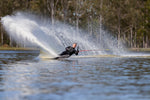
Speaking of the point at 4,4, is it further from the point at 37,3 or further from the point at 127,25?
the point at 127,25

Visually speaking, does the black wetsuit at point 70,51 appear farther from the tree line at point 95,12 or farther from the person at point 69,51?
the tree line at point 95,12

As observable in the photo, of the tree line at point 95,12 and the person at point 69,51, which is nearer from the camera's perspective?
the person at point 69,51

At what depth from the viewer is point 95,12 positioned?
132500mm

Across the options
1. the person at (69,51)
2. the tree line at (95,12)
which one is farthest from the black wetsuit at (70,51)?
the tree line at (95,12)

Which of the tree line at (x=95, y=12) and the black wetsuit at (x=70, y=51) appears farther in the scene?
the tree line at (x=95, y=12)

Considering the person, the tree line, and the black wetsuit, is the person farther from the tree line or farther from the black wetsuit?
the tree line

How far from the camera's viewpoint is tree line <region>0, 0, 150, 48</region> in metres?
121

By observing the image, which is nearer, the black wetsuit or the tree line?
the black wetsuit

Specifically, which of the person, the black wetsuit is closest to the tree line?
the person

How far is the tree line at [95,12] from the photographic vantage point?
12088 centimetres

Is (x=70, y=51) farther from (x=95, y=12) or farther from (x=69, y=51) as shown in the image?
(x=95, y=12)

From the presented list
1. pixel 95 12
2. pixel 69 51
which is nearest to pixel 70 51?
pixel 69 51

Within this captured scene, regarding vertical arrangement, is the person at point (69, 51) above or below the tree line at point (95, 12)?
below

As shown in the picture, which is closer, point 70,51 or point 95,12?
point 70,51
